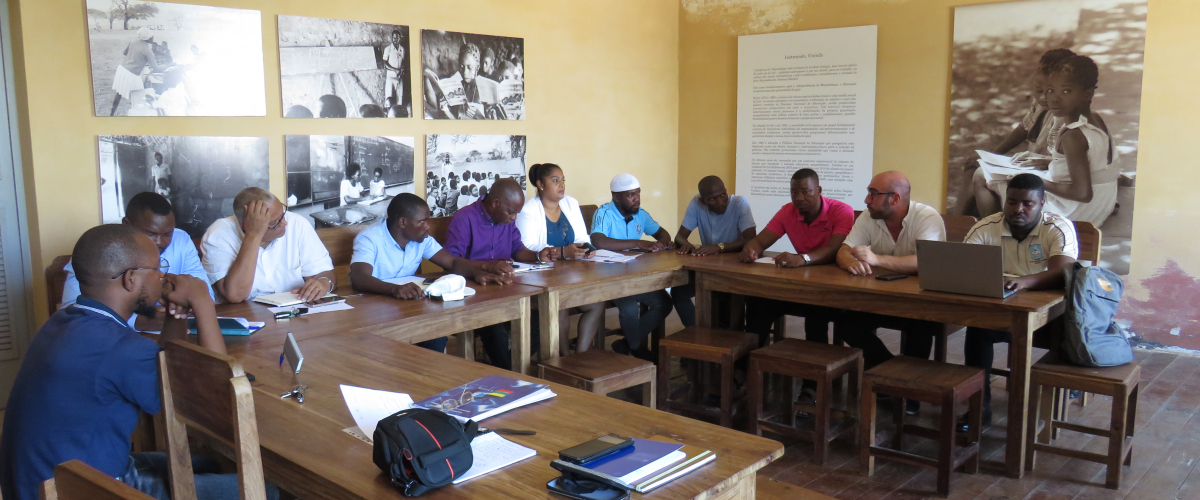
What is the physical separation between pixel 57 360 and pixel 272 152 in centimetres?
310

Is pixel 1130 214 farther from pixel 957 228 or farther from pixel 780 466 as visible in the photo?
pixel 780 466

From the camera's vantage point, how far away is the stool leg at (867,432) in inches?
130

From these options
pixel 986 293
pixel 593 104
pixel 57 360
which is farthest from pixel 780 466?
pixel 593 104

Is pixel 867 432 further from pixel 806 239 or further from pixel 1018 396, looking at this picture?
pixel 806 239

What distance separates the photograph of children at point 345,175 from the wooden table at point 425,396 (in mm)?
2482

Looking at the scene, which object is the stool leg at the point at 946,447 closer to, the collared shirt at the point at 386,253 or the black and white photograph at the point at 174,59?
the collared shirt at the point at 386,253

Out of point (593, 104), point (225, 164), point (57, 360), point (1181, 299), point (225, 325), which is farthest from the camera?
point (593, 104)

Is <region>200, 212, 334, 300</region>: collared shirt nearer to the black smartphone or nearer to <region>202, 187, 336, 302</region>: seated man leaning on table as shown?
<region>202, 187, 336, 302</region>: seated man leaning on table

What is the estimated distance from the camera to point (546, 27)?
20.3ft

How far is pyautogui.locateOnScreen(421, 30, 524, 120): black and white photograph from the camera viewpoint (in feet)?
17.8

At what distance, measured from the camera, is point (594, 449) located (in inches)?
64.9

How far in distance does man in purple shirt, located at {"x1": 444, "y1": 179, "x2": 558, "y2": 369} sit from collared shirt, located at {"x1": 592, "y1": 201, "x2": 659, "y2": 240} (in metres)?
0.70

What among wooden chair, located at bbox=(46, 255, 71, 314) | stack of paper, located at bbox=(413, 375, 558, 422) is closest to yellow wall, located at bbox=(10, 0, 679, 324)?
wooden chair, located at bbox=(46, 255, 71, 314)

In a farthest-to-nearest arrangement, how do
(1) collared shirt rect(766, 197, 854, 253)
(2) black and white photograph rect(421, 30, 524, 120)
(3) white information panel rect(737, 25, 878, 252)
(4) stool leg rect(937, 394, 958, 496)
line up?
1. (3) white information panel rect(737, 25, 878, 252)
2. (2) black and white photograph rect(421, 30, 524, 120)
3. (1) collared shirt rect(766, 197, 854, 253)
4. (4) stool leg rect(937, 394, 958, 496)
